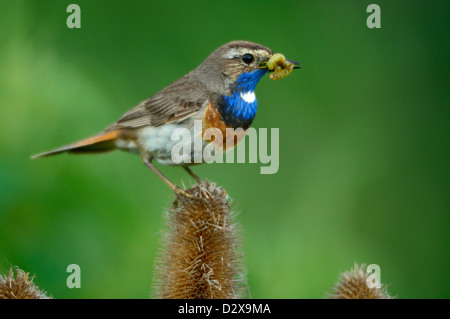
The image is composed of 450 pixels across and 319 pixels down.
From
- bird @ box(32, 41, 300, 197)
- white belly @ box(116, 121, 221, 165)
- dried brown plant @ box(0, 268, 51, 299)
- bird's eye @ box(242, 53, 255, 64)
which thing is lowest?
dried brown plant @ box(0, 268, 51, 299)

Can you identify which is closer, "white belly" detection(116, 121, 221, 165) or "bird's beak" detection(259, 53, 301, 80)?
"white belly" detection(116, 121, 221, 165)

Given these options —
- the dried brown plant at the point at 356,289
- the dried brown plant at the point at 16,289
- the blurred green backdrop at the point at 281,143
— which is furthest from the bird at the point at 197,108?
the dried brown plant at the point at 16,289

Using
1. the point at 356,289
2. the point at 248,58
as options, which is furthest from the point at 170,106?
the point at 356,289

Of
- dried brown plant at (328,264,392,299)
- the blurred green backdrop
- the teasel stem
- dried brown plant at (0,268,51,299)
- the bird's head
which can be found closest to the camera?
dried brown plant at (0,268,51,299)

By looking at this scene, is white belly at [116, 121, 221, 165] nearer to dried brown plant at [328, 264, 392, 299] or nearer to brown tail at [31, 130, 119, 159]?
brown tail at [31, 130, 119, 159]

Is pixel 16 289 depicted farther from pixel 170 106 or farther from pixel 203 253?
pixel 170 106

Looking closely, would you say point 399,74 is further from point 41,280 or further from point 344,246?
point 41,280

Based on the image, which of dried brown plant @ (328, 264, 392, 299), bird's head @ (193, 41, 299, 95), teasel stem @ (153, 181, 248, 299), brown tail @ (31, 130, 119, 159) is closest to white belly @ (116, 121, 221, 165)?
brown tail @ (31, 130, 119, 159)

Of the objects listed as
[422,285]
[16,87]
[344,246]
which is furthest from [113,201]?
[422,285]
